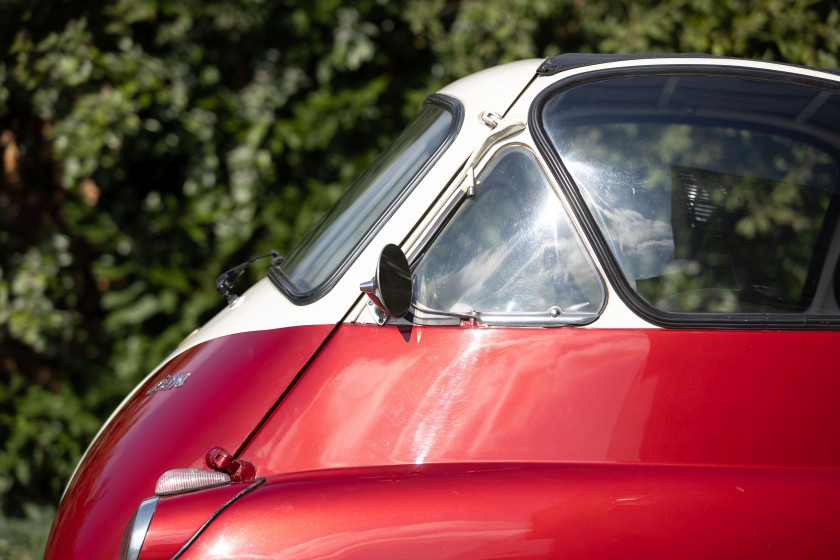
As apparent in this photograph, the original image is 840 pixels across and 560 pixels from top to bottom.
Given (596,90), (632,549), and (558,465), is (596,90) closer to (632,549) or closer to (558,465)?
(558,465)

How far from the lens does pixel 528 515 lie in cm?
162

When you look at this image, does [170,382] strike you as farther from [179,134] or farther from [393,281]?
[179,134]

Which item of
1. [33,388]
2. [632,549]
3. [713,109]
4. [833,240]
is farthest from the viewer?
[33,388]

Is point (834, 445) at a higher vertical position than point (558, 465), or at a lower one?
lower

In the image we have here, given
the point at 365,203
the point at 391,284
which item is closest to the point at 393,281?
the point at 391,284

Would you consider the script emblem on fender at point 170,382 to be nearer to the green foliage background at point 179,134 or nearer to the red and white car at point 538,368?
the red and white car at point 538,368

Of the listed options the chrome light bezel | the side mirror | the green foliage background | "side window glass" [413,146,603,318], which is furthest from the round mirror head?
the green foliage background

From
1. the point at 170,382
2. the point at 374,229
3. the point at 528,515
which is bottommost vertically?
Result: the point at 528,515

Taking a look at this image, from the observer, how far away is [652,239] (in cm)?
197

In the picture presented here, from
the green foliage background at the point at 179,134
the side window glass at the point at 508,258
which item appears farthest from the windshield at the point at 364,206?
the green foliage background at the point at 179,134

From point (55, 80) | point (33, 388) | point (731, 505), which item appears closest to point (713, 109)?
point (731, 505)

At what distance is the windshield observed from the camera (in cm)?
201

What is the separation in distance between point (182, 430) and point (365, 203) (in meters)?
0.78

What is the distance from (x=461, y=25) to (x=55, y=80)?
7.13ft
